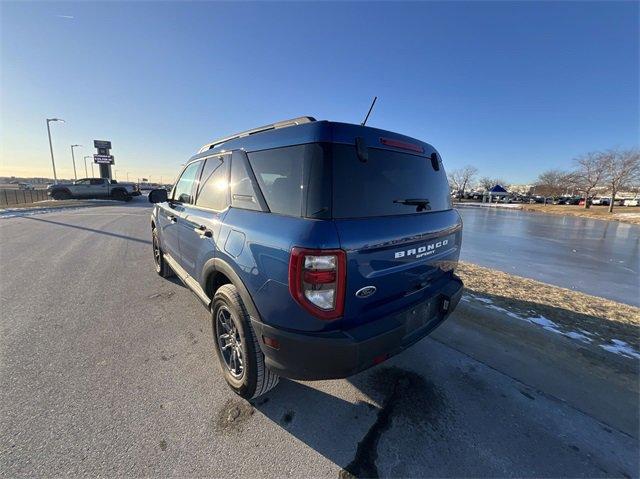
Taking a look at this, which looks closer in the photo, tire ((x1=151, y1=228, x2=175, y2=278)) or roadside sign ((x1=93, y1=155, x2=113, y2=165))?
tire ((x1=151, y1=228, x2=175, y2=278))

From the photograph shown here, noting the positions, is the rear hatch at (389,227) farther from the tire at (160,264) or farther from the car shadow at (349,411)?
the tire at (160,264)

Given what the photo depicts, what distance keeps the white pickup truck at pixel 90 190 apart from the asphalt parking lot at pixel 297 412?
29.7m

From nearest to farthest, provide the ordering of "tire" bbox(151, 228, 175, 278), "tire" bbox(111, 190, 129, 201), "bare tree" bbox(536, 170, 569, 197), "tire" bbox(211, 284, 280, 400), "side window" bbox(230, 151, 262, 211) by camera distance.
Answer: "tire" bbox(211, 284, 280, 400) < "side window" bbox(230, 151, 262, 211) < "tire" bbox(151, 228, 175, 278) < "tire" bbox(111, 190, 129, 201) < "bare tree" bbox(536, 170, 569, 197)

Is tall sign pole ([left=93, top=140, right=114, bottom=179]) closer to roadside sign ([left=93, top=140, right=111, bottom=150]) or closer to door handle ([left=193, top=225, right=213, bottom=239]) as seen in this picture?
roadside sign ([left=93, top=140, right=111, bottom=150])

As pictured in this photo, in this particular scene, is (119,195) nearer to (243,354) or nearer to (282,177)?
(243,354)

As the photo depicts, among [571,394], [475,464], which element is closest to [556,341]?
[571,394]

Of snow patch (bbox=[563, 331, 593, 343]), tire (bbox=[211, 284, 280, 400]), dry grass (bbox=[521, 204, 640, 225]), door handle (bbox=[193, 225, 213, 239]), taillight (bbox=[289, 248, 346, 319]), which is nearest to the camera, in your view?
taillight (bbox=[289, 248, 346, 319])

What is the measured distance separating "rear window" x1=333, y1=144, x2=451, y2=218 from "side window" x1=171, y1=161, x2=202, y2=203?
2.33m

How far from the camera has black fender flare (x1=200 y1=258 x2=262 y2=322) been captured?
7.04 feet

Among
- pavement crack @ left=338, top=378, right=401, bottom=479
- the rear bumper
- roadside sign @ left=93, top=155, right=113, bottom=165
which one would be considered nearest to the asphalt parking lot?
pavement crack @ left=338, top=378, right=401, bottom=479

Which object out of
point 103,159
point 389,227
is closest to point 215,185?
point 389,227

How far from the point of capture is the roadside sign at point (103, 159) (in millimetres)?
44447

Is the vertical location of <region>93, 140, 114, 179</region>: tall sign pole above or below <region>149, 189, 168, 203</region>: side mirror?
above

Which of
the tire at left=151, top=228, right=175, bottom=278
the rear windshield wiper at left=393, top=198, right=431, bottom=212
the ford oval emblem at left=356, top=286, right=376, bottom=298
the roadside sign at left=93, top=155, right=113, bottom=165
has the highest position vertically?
the roadside sign at left=93, top=155, right=113, bottom=165
